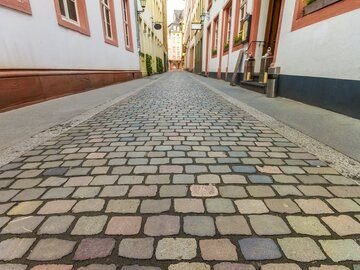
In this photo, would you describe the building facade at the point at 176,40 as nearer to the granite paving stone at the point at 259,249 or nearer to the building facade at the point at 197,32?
the building facade at the point at 197,32

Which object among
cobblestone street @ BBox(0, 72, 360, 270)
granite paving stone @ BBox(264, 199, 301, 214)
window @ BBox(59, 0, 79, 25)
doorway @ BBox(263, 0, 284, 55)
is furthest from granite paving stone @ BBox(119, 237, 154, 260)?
doorway @ BBox(263, 0, 284, 55)

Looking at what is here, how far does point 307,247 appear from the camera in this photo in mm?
1146

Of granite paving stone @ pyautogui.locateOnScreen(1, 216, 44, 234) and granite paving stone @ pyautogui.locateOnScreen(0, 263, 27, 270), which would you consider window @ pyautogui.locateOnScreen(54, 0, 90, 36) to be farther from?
granite paving stone @ pyautogui.locateOnScreen(0, 263, 27, 270)

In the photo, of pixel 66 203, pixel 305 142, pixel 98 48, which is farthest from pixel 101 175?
pixel 98 48

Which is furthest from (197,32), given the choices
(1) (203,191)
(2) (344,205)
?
(2) (344,205)

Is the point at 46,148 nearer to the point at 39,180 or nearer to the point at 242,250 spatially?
the point at 39,180

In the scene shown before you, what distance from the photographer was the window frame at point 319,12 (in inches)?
143

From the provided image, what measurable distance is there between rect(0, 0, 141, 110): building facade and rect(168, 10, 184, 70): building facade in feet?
255

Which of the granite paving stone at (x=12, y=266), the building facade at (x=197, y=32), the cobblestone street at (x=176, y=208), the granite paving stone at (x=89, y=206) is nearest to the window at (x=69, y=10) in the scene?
the cobblestone street at (x=176, y=208)

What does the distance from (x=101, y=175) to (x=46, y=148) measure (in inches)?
42.0

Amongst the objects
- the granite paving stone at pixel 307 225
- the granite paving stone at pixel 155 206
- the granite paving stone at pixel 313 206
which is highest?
the granite paving stone at pixel 155 206

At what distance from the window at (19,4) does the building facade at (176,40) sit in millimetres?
81252

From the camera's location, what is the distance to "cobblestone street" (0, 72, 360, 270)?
1.09m

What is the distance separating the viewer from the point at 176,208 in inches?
56.9
